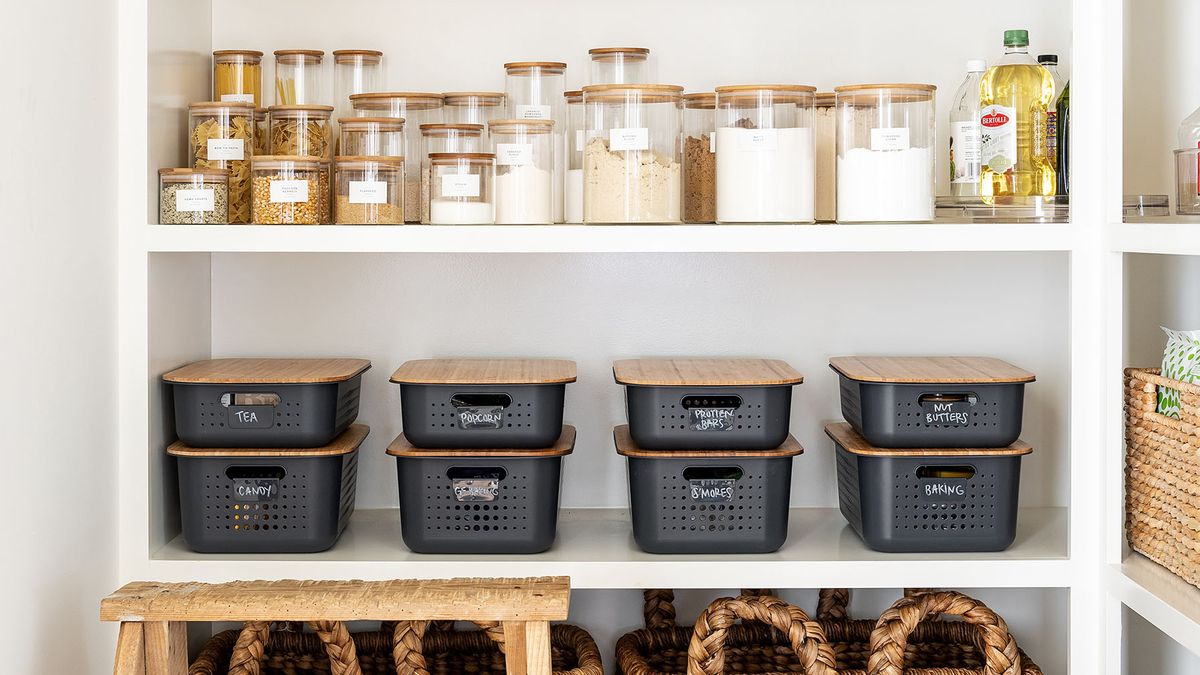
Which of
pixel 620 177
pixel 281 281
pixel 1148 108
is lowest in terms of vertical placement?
pixel 281 281

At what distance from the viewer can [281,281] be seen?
6.26 ft

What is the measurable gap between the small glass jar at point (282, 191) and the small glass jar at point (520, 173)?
260mm

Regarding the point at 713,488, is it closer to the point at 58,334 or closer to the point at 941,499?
the point at 941,499

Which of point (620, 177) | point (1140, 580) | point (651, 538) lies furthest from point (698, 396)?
point (1140, 580)

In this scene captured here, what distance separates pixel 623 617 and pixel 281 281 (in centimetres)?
80

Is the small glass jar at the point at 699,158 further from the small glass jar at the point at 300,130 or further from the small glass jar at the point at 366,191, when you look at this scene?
the small glass jar at the point at 300,130

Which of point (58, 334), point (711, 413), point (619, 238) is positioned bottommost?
point (711, 413)

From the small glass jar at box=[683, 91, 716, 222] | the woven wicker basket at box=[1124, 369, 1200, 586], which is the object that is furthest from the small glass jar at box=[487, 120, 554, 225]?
the woven wicker basket at box=[1124, 369, 1200, 586]

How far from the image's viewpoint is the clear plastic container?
64.3 inches

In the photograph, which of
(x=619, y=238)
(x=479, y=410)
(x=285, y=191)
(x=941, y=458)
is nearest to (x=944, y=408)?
(x=941, y=458)

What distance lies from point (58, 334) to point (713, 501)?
875 millimetres

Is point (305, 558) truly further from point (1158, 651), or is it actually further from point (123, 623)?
point (1158, 651)

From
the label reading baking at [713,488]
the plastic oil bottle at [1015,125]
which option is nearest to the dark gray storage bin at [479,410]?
the label reading baking at [713,488]

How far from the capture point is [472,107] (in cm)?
172
